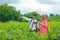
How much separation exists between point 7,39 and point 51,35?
0.83 m

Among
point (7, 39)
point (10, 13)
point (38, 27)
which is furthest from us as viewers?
point (10, 13)

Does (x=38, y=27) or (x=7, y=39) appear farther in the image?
(x=38, y=27)

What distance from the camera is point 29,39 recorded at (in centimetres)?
408

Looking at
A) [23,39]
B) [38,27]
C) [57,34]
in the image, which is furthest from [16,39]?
[38,27]

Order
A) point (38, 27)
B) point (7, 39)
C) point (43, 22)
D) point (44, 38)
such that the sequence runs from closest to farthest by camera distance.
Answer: point (7, 39)
point (44, 38)
point (43, 22)
point (38, 27)

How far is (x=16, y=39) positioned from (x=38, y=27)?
19.6 ft

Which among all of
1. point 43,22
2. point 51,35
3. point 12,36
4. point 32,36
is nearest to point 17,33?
point 12,36

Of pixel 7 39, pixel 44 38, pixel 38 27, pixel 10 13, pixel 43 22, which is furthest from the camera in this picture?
pixel 10 13

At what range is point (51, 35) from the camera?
4.37 m

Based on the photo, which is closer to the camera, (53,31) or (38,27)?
(53,31)

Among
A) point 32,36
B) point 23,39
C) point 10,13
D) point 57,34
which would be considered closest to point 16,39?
point 23,39

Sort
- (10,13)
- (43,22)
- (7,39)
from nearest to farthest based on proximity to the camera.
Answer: (7,39), (43,22), (10,13)

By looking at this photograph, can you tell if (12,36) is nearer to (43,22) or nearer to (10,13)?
(43,22)

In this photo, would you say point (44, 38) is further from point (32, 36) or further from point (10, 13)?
point (10, 13)
